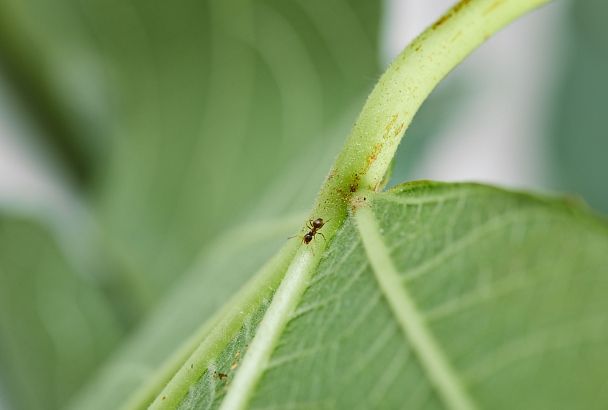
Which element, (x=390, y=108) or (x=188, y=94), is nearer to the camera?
(x=390, y=108)

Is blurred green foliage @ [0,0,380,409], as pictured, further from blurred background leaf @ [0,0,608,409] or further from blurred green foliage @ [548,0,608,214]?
blurred green foliage @ [548,0,608,214]

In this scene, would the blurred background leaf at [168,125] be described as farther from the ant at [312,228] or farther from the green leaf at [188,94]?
the ant at [312,228]

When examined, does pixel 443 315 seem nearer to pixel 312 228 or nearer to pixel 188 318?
pixel 312 228

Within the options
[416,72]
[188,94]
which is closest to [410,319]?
[416,72]

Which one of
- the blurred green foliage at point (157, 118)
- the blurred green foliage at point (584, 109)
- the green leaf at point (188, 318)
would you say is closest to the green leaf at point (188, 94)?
the blurred green foliage at point (157, 118)

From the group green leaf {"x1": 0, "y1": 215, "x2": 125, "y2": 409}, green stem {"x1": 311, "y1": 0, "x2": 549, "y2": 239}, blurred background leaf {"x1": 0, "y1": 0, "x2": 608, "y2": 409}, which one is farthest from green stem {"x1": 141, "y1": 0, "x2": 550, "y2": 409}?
green leaf {"x1": 0, "y1": 215, "x2": 125, "y2": 409}

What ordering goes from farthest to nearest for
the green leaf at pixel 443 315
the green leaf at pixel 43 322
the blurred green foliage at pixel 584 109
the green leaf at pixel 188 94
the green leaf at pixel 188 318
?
the blurred green foliage at pixel 584 109 < the green leaf at pixel 43 322 < the green leaf at pixel 188 94 < the green leaf at pixel 188 318 < the green leaf at pixel 443 315
